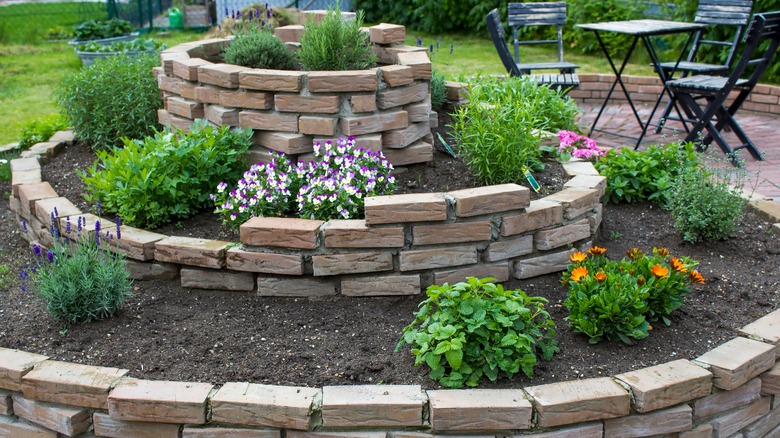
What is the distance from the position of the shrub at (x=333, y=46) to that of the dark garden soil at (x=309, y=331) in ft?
2.94

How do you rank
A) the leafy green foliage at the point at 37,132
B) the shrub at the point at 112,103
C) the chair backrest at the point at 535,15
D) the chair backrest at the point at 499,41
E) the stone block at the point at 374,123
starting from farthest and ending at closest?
the chair backrest at the point at 535,15
the chair backrest at the point at 499,41
the leafy green foliage at the point at 37,132
the shrub at the point at 112,103
the stone block at the point at 374,123

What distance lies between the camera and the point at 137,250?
386cm

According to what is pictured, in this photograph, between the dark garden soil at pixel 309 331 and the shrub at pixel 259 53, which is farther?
the shrub at pixel 259 53

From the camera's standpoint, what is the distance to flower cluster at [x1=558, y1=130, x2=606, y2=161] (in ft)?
17.0

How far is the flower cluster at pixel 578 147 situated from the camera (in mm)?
5191

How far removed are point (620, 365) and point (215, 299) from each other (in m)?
1.84

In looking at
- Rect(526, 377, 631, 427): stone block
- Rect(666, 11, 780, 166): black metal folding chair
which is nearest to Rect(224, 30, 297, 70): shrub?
Rect(526, 377, 631, 427): stone block

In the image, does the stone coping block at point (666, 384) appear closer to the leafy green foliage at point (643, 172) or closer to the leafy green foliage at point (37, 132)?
the leafy green foliage at point (643, 172)

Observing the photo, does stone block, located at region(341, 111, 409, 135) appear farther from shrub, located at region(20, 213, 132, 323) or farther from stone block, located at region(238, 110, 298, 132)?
shrub, located at region(20, 213, 132, 323)

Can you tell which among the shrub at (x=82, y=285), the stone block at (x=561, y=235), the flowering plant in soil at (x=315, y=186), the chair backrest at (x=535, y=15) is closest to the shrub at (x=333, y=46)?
the flowering plant in soil at (x=315, y=186)

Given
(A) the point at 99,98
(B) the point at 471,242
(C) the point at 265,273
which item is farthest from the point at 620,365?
(A) the point at 99,98

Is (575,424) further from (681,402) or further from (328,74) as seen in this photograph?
(328,74)

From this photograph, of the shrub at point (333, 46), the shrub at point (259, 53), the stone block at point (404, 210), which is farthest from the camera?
the shrub at point (259, 53)

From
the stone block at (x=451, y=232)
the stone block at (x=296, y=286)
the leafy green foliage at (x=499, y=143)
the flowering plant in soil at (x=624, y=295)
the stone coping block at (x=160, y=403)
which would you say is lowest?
the stone coping block at (x=160, y=403)
